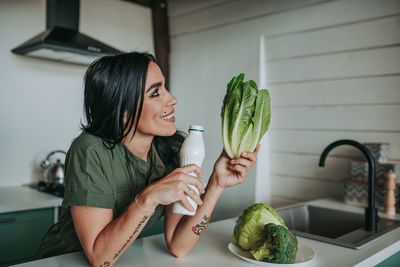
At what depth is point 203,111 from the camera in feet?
9.86

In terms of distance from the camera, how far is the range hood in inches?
88.1

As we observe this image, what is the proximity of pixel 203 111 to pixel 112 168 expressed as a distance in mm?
1816

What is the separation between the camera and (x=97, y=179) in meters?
1.14

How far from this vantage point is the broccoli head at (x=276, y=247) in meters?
1.07

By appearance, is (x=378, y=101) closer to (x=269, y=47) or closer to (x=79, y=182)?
(x=269, y=47)

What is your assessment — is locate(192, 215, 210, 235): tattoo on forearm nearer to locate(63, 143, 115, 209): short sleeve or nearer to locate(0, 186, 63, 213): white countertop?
locate(63, 143, 115, 209): short sleeve

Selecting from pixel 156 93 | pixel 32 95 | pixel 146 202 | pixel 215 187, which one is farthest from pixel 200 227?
pixel 32 95

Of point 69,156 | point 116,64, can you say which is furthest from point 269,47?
point 69,156

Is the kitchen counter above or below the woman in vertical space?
below

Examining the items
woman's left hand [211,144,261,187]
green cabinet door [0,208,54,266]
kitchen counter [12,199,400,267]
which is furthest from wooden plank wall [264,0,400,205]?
green cabinet door [0,208,54,266]

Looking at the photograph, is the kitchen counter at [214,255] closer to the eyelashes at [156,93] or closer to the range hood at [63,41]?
the eyelashes at [156,93]

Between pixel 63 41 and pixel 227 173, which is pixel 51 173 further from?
pixel 227 173

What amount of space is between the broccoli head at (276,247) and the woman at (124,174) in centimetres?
20

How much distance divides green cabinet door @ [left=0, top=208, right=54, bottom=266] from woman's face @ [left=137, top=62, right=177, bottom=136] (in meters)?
1.17
